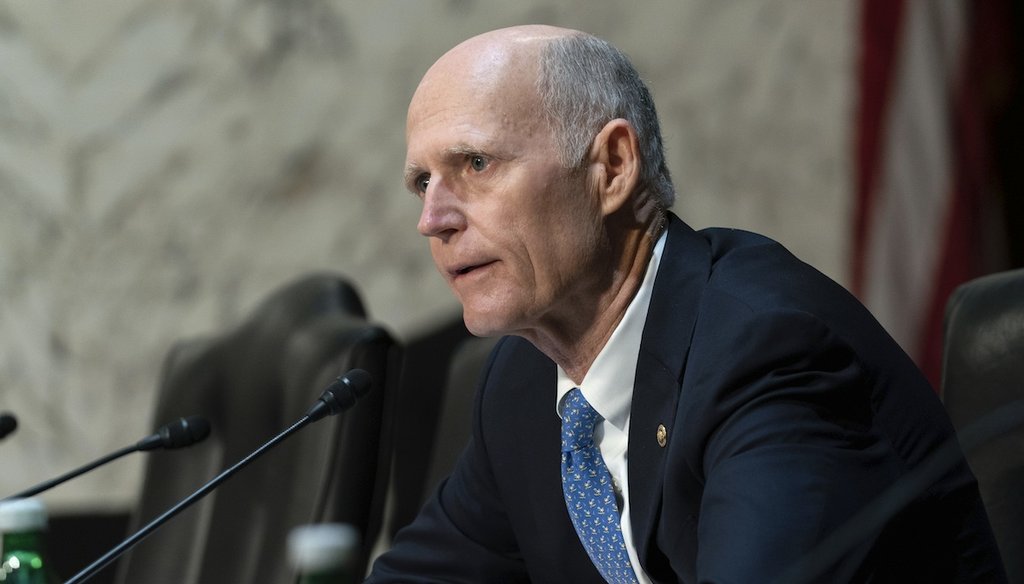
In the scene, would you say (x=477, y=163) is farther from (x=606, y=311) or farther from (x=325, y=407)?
(x=325, y=407)

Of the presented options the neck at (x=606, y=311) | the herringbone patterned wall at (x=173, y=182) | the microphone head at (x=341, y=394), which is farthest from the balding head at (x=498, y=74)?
the herringbone patterned wall at (x=173, y=182)

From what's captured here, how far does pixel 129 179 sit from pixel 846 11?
2.31 metres

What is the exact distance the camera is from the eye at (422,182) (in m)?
1.80

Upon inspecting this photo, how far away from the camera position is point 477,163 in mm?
1723

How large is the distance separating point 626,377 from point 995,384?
499mm

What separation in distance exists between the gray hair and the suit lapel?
0.21 metres

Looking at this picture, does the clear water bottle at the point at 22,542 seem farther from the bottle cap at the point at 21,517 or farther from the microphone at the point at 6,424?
the microphone at the point at 6,424

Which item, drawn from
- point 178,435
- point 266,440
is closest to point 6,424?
point 178,435

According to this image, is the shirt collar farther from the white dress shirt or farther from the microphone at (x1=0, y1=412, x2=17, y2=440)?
the microphone at (x1=0, y1=412, x2=17, y2=440)

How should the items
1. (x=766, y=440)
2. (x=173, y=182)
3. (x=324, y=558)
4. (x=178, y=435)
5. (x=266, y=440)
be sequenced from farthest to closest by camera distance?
(x=173, y=182) < (x=266, y=440) < (x=178, y=435) < (x=766, y=440) < (x=324, y=558)

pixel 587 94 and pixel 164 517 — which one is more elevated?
pixel 587 94

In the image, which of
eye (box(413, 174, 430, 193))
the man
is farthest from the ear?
eye (box(413, 174, 430, 193))

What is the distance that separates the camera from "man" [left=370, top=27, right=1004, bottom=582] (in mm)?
1380

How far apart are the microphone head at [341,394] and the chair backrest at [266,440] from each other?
0.66ft
